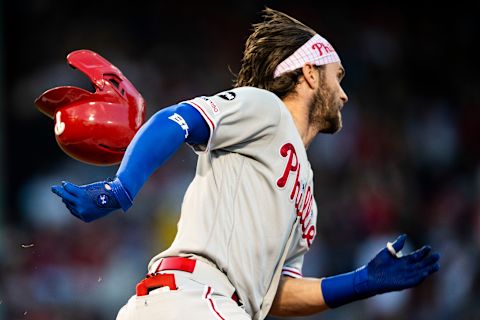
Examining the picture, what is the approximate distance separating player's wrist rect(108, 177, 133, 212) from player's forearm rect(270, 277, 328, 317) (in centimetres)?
127

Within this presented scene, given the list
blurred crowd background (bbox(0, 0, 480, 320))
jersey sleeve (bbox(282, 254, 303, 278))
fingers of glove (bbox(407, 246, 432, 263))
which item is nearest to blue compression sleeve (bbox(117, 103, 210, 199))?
jersey sleeve (bbox(282, 254, 303, 278))

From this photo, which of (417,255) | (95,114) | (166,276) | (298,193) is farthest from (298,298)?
(95,114)

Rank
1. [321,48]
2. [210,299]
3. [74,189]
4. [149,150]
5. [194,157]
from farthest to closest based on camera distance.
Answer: [194,157] → [321,48] → [210,299] → [149,150] → [74,189]

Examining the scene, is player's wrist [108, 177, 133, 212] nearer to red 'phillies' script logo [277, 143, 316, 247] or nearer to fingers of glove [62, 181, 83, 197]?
fingers of glove [62, 181, 83, 197]

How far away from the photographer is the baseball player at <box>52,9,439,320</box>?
285cm

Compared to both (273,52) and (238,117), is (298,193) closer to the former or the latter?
(238,117)

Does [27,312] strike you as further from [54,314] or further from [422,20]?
[422,20]

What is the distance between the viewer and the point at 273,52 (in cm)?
362

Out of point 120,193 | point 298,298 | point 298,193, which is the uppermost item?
point 120,193

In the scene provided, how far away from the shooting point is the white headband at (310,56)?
3.59 metres

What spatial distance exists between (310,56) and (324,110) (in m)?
0.21

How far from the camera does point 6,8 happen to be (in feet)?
29.3

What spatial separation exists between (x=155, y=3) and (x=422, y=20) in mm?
3109

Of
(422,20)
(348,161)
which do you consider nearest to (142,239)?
(348,161)
